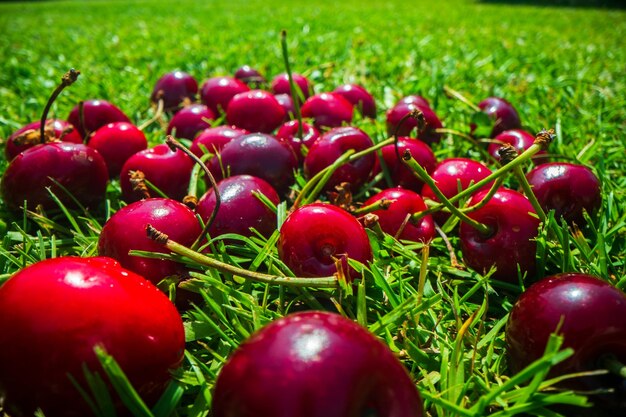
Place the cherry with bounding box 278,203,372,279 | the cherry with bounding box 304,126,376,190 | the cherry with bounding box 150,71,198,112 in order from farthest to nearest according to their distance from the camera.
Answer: the cherry with bounding box 150,71,198,112 → the cherry with bounding box 304,126,376,190 → the cherry with bounding box 278,203,372,279

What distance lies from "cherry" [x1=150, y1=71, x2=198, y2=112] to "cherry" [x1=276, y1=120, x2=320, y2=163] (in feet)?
3.28

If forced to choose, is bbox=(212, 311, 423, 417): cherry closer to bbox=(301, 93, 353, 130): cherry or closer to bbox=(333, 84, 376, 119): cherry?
bbox=(301, 93, 353, 130): cherry

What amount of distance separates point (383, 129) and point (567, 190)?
1.01 m

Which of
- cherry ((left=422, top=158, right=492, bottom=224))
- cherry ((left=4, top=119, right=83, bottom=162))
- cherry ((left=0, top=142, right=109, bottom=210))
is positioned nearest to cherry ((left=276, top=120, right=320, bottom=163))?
cherry ((left=422, top=158, right=492, bottom=224))

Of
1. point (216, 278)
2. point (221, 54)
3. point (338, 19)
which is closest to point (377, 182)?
point (216, 278)

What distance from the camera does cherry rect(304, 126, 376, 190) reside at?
1766 millimetres

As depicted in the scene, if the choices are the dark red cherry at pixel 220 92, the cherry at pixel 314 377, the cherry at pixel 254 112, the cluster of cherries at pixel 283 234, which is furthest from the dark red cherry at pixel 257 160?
the cherry at pixel 314 377

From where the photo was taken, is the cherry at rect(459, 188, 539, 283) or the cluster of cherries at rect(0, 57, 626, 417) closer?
the cluster of cherries at rect(0, 57, 626, 417)

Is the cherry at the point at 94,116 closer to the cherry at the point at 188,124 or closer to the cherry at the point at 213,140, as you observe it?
the cherry at the point at 188,124

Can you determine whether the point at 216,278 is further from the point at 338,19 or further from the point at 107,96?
the point at 338,19

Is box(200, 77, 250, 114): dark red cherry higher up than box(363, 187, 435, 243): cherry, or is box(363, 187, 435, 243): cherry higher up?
box(200, 77, 250, 114): dark red cherry

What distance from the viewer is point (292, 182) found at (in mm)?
1932

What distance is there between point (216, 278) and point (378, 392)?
0.66 metres

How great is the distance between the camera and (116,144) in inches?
79.5
